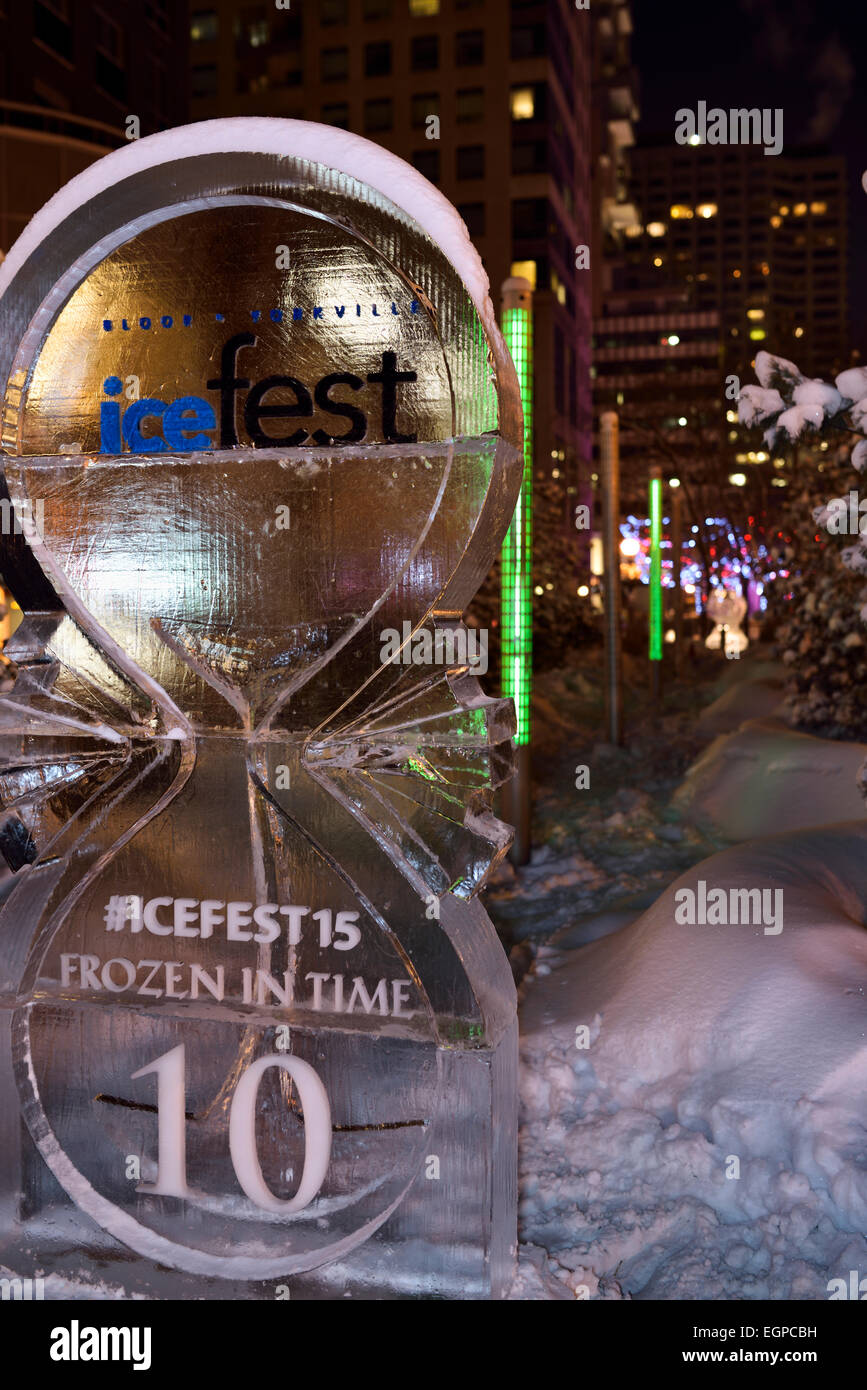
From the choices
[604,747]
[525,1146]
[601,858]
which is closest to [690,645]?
[604,747]

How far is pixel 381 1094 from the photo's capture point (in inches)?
139

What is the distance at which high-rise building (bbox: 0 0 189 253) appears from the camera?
952 inches

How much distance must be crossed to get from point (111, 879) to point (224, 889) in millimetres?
384

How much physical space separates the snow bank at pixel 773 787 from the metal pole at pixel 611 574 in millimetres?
3418

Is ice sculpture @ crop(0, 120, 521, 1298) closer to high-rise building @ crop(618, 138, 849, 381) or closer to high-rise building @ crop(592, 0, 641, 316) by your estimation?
high-rise building @ crop(592, 0, 641, 316)

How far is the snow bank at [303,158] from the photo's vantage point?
338cm

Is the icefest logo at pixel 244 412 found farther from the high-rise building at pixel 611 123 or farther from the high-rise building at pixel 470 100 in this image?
the high-rise building at pixel 611 123

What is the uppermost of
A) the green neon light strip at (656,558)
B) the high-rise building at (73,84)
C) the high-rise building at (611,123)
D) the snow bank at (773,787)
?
the high-rise building at (611,123)

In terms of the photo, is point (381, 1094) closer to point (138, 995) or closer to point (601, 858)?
point (138, 995)

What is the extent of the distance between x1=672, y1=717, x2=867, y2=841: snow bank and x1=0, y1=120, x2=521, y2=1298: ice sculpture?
6.50 metres

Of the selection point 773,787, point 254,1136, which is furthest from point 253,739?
point 773,787

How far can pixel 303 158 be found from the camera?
11.5 ft

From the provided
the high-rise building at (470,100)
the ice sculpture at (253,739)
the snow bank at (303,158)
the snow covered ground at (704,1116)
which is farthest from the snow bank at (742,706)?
the high-rise building at (470,100)

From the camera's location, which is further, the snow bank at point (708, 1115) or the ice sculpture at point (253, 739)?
the snow bank at point (708, 1115)
